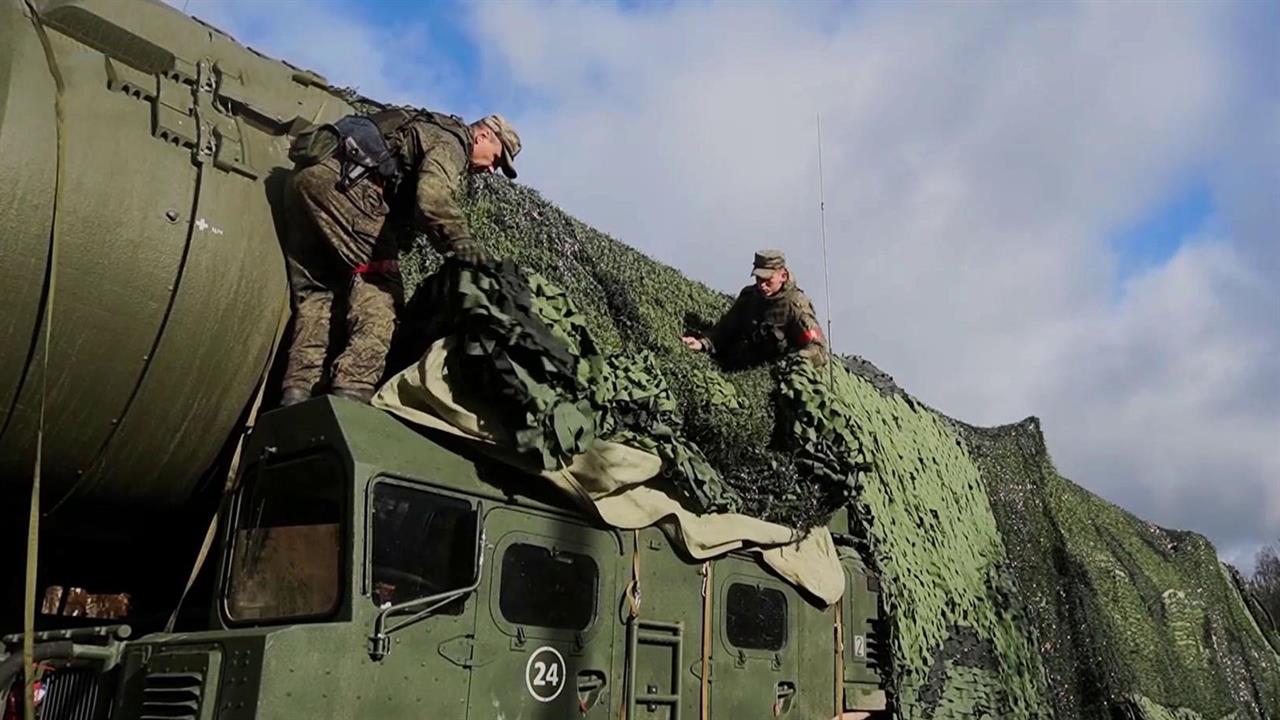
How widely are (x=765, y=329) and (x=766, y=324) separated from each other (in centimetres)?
3

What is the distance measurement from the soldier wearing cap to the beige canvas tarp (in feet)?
4.69

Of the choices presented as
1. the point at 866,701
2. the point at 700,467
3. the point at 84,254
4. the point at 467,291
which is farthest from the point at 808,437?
the point at 84,254

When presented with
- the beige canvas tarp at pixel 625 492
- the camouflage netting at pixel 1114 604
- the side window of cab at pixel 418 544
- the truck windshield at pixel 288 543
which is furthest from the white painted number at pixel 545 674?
the camouflage netting at pixel 1114 604

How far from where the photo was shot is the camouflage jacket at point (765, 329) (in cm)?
725

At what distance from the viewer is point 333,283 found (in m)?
4.75

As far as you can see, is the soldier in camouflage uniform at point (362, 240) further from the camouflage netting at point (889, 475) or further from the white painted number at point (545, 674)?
the white painted number at point (545, 674)

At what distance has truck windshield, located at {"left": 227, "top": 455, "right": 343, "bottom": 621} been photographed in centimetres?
405

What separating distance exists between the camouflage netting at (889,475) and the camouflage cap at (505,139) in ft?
0.73

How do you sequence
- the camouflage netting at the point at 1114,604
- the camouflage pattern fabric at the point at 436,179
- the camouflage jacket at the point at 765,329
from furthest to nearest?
the camouflage netting at the point at 1114,604
the camouflage jacket at the point at 765,329
the camouflage pattern fabric at the point at 436,179

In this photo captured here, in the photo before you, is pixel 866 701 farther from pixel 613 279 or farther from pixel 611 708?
pixel 613 279

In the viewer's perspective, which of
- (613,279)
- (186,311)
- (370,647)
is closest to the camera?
(370,647)

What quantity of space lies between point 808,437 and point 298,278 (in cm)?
297

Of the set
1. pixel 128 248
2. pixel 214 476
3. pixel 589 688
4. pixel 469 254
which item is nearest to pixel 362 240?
pixel 469 254

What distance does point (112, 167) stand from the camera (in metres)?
4.02
